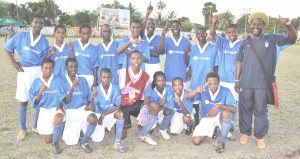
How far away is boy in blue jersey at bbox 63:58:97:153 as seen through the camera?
460 cm

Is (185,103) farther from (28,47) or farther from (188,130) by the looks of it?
(28,47)

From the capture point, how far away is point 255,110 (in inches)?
195

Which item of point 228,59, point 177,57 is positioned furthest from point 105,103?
point 228,59

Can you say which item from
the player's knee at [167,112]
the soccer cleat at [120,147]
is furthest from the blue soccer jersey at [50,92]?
the player's knee at [167,112]

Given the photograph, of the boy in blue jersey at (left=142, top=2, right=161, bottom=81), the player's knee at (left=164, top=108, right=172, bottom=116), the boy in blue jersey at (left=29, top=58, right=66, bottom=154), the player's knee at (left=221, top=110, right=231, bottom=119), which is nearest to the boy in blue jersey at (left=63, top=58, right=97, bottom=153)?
the boy in blue jersey at (left=29, top=58, right=66, bottom=154)

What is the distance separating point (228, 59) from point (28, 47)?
10.8ft

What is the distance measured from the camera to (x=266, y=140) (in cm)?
520

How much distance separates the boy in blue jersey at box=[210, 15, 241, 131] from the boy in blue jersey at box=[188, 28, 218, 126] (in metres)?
0.15

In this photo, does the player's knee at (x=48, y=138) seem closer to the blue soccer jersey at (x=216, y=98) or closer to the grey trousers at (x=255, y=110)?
the blue soccer jersey at (x=216, y=98)

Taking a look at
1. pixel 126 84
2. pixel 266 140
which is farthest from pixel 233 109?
pixel 126 84

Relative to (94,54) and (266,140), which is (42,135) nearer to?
(94,54)

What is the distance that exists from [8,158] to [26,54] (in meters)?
1.61

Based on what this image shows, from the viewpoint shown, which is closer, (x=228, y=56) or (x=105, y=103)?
(x=105, y=103)

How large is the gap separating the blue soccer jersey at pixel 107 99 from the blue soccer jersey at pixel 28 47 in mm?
1095
